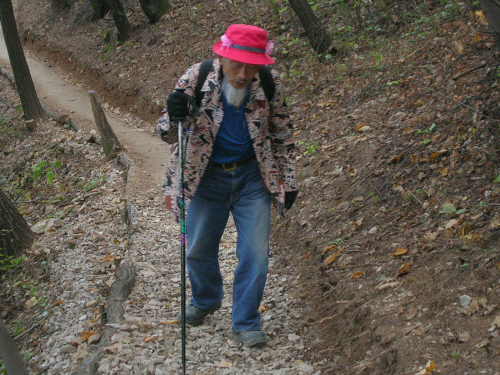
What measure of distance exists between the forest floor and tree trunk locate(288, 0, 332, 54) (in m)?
0.29

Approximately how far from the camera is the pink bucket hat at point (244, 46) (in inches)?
134

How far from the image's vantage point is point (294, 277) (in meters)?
5.44

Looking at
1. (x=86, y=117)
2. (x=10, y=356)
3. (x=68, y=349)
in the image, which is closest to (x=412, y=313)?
(x=68, y=349)

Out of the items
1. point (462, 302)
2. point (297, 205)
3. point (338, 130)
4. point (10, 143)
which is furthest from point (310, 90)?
point (10, 143)

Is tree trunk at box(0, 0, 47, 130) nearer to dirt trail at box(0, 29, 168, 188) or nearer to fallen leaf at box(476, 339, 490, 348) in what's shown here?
dirt trail at box(0, 29, 168, 188)

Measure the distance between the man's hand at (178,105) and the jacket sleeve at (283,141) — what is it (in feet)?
2.06

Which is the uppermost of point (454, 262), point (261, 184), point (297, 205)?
point (261, 184)

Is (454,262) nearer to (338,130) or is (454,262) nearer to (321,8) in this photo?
(338,130)

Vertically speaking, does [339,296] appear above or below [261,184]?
below

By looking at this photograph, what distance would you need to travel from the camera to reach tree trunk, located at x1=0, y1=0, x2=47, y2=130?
12.8 metres

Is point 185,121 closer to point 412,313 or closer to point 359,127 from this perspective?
point 412,313

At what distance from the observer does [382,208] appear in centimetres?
525

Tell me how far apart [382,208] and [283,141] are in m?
1.88

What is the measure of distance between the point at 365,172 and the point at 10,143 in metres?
10.5
